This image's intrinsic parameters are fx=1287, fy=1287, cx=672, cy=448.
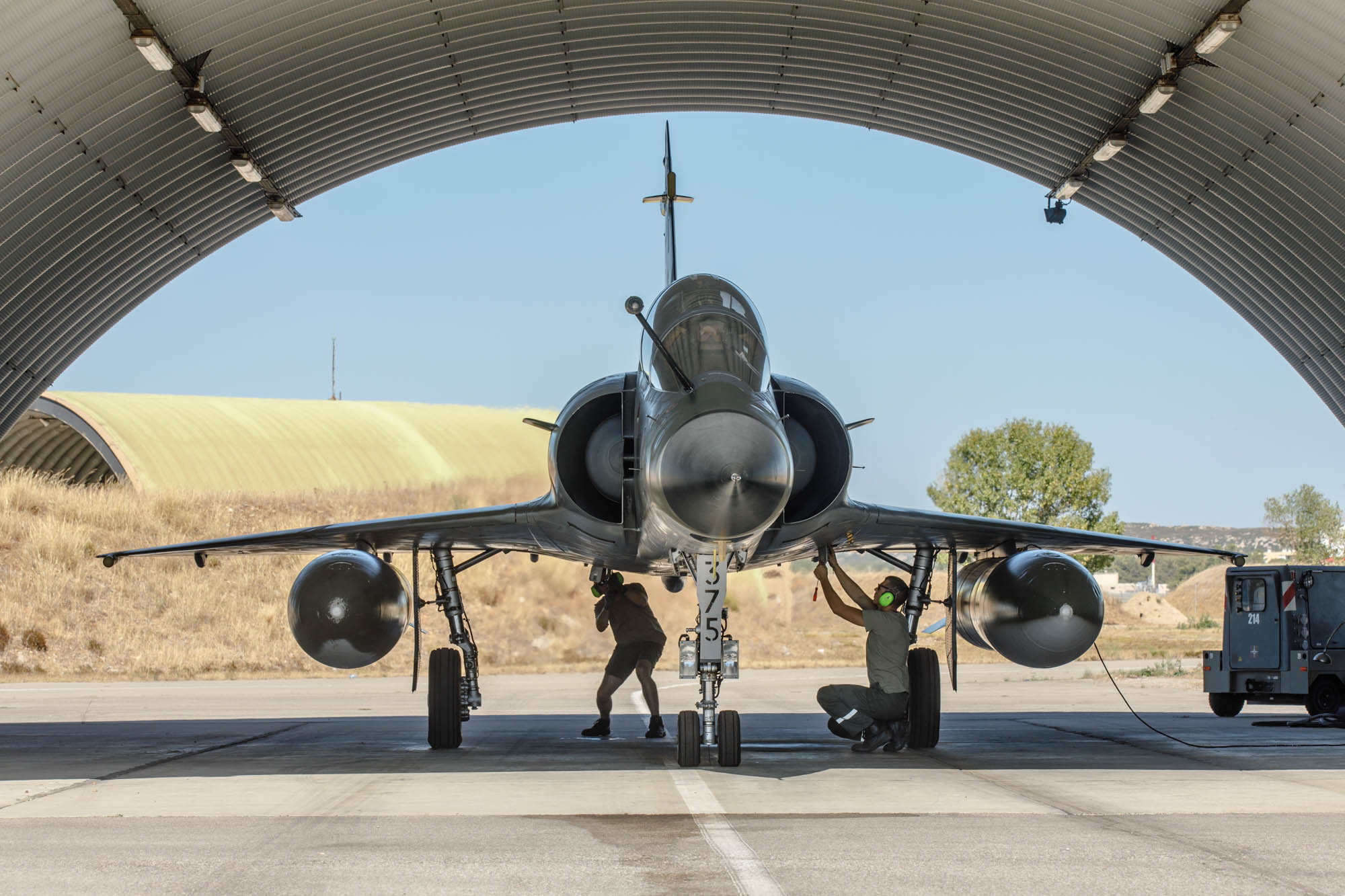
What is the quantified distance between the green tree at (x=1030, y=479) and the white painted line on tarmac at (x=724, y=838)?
45.5m

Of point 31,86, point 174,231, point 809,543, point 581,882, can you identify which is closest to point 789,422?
point 809,543

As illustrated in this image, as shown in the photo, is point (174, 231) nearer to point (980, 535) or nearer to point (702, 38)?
point (702, 38)

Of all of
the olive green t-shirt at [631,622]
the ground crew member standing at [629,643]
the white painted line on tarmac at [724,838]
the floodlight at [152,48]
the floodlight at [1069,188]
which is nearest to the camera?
the white painted line on tarmac at [724,838]

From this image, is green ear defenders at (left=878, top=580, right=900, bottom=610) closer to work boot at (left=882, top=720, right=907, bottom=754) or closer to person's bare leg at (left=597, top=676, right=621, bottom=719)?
work boot at (left=882, top=720, right=907, bottom=754)

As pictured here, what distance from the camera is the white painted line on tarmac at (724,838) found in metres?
5.00

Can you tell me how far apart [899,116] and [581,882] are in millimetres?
11595

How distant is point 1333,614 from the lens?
586 inches

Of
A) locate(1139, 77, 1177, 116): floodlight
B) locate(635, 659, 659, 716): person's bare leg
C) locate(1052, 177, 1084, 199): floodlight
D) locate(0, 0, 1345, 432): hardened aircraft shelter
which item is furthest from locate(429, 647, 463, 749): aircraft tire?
locate(1052, 177, 1084, 199): floodlight

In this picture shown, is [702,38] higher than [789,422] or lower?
higher

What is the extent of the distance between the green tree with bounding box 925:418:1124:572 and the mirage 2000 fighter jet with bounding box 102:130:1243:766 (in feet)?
131

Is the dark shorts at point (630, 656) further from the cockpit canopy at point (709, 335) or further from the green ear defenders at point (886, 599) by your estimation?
the cockpit canopy at point (709, 335)

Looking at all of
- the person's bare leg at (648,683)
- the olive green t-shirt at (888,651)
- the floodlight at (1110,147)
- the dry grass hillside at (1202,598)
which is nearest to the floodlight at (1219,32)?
the floodlight at (1110,147)

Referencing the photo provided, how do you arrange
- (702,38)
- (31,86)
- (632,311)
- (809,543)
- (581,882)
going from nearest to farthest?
1. (581,882)
2. (632,311)
3. (31,86)
4. (809,543)
5. (702,38)

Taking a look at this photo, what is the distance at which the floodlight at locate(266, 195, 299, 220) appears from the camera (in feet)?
48.0
